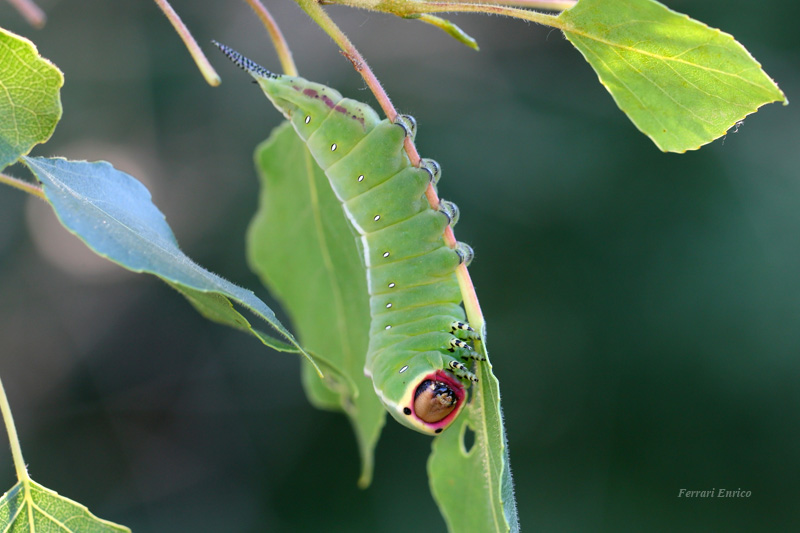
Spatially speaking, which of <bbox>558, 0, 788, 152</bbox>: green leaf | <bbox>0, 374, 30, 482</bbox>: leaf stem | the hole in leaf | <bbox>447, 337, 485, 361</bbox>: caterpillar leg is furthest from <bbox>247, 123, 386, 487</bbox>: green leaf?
<bbox>558, 0, 788, 152</bbox>: green leaf

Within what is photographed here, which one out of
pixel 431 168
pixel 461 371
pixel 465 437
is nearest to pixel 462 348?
pixel 461 371

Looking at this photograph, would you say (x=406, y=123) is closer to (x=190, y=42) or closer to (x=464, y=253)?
(x=464, y=253)

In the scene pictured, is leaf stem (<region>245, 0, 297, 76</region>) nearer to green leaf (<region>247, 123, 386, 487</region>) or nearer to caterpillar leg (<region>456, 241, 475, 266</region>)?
green leaf (<region>247, 123, 386, 487</region>)

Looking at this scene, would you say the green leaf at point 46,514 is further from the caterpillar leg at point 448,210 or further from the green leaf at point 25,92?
the caterpillar leg at point 448,210

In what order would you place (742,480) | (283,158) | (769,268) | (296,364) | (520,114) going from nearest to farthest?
(283,158)
(769,268)
(742,480)
(520,114)
(296,364)

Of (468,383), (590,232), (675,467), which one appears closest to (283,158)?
(468,383)

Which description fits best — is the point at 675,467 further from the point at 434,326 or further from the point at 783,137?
the point at 434,326

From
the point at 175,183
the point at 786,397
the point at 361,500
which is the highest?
the point at 175,183
